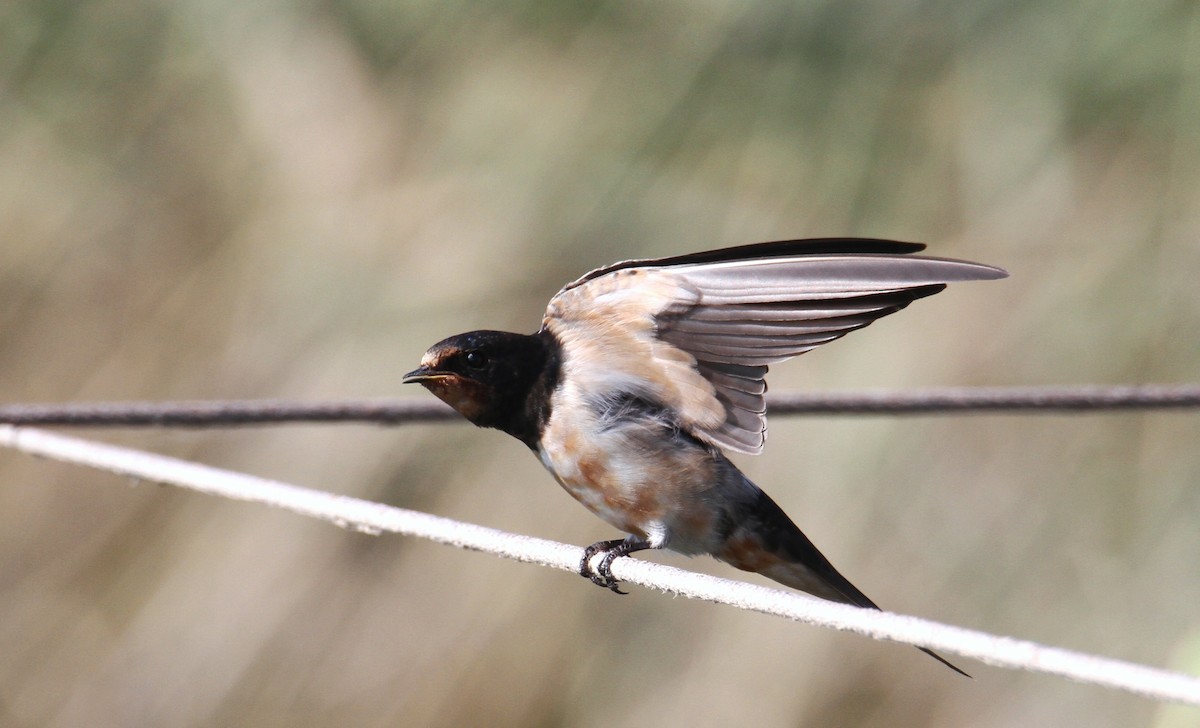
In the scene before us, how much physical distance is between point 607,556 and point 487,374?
0.83 feet

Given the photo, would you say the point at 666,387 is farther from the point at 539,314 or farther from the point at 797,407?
the point at 539,314

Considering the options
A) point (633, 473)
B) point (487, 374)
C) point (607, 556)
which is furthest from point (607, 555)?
point (487, 374)

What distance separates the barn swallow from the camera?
123 centimetres

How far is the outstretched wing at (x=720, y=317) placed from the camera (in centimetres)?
114

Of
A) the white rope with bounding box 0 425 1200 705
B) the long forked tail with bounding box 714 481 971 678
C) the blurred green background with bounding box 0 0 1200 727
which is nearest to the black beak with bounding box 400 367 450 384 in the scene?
the white rope with bounding box 0 425 1200 705

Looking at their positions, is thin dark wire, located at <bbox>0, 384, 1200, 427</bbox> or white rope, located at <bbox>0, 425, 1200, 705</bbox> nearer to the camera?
white rope, located at <bbox>0, 425, 1200, 705</bbox>

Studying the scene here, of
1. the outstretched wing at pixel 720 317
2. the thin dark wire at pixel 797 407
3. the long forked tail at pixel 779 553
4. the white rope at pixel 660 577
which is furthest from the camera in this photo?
the long forked tail at pixel 779 553

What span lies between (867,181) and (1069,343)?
→ 1.71 feet

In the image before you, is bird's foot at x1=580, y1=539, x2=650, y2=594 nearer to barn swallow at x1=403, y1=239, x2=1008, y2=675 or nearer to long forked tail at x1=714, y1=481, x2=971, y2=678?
barn swallow at x1=403, y1=239, x2=1008, y2=675

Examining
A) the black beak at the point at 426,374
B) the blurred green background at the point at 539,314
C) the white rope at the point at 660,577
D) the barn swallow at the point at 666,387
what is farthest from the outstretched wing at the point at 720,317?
the blurred green background at the point at 539,314

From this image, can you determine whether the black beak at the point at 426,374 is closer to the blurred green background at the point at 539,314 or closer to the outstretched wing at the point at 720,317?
the outstretched wing at the point at 720,317

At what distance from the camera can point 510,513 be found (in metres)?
2.57

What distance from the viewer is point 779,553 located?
146 cm

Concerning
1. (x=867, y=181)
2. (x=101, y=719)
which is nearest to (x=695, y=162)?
(x=867, y=181)
